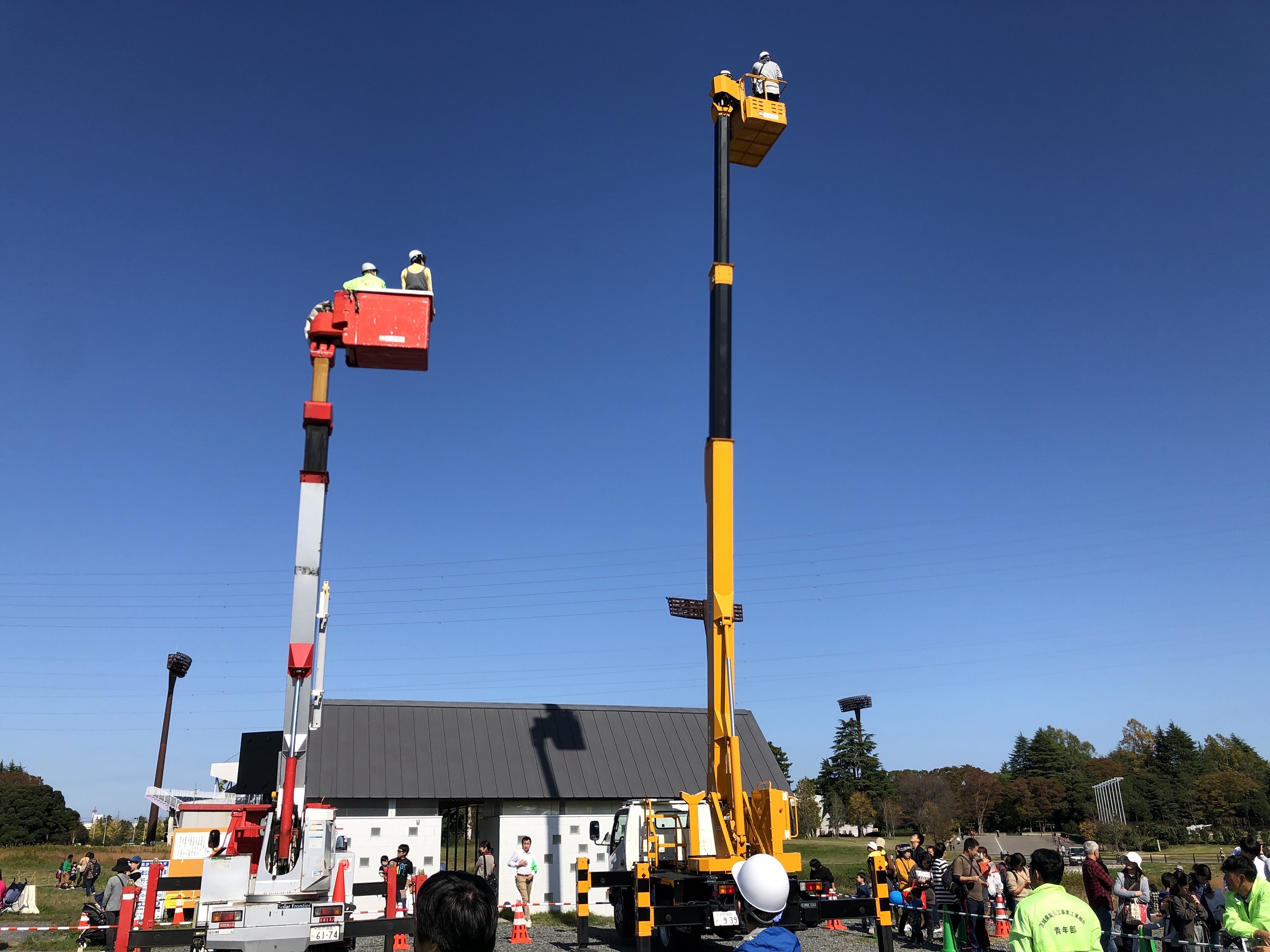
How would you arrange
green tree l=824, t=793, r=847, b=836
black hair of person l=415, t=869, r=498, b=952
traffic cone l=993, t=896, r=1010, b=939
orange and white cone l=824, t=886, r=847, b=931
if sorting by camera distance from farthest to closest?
1. green tree l=824, t=793, r=847, b=836
2. orange and white cone l=824, t=886, r=847, b=931
3. traffic cone l=993, t=896, r=1010, b=939
4. black hair of person l=415, t=869, r=498, b=952

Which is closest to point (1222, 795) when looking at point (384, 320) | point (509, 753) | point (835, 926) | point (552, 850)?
point (835, 926)

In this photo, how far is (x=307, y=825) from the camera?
12.6 m

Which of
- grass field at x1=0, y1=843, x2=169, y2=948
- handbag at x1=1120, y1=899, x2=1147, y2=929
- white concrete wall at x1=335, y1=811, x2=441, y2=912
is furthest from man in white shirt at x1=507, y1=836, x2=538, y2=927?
handbag at x1=1120, y1=899, x2=1147, y2=929

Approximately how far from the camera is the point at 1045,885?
488cm

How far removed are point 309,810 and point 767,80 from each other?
14.3 metres

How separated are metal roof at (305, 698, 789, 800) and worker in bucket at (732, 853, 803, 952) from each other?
2025cm

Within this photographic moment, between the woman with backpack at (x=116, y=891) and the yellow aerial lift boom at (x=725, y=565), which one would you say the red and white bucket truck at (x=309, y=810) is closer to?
the woman with backpack at (x=116, y=891)

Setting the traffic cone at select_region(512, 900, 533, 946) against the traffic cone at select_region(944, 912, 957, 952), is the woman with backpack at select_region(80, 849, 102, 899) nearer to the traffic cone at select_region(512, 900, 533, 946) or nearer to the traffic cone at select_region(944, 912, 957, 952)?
the traffic cone at select_region(512, 900, 533, 946)

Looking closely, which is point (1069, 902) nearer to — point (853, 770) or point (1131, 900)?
point (1131, 900)

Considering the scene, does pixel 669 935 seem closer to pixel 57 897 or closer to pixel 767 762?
pixel 767 762

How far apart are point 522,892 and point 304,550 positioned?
10366mm

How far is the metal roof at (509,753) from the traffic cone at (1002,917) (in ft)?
28.6

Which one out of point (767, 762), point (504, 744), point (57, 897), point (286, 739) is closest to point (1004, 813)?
point (767, 762)

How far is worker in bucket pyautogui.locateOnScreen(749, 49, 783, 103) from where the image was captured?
669 inches
